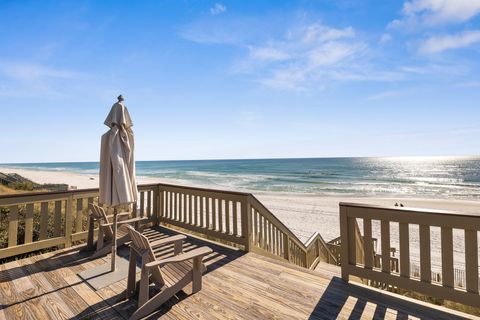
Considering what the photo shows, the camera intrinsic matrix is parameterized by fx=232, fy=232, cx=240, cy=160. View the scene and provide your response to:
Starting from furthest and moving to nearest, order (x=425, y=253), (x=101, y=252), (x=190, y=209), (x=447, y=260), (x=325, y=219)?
(x=325, y=219), (x=190, y=209), (x=101, y=252), (x=425, y=253), (x=447, y=260)

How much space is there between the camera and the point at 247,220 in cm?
405

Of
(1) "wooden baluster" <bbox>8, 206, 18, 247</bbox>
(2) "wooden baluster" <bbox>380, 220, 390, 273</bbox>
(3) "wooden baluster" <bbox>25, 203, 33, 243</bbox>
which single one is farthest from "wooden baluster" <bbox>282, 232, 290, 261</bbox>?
(1) "wooden baluster" <bbox>8, 206, 18, 247</bbox>

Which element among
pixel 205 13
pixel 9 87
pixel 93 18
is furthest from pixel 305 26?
pixel 9 87

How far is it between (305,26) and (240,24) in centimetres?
185

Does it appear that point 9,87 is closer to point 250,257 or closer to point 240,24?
point 240,24

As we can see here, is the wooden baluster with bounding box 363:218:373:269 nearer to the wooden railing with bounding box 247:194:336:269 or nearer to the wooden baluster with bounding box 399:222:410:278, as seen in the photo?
the wooden baluster with bounding box 399:222:410:278

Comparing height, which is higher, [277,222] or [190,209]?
[190,209]

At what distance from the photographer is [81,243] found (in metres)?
4.41

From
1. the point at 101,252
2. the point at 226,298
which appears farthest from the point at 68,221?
the point at 226,298

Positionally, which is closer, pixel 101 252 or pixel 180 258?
pixel 180 258

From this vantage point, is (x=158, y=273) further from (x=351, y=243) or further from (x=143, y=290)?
(x=351, y=243)

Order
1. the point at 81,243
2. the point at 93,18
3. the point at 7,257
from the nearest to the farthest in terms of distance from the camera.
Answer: the point at 7,257
the point at 81,243
the point at 93,18

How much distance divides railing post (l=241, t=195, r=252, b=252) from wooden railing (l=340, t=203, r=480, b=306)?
1573 mm

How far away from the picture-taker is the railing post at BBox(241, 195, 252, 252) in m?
A: 4.01
